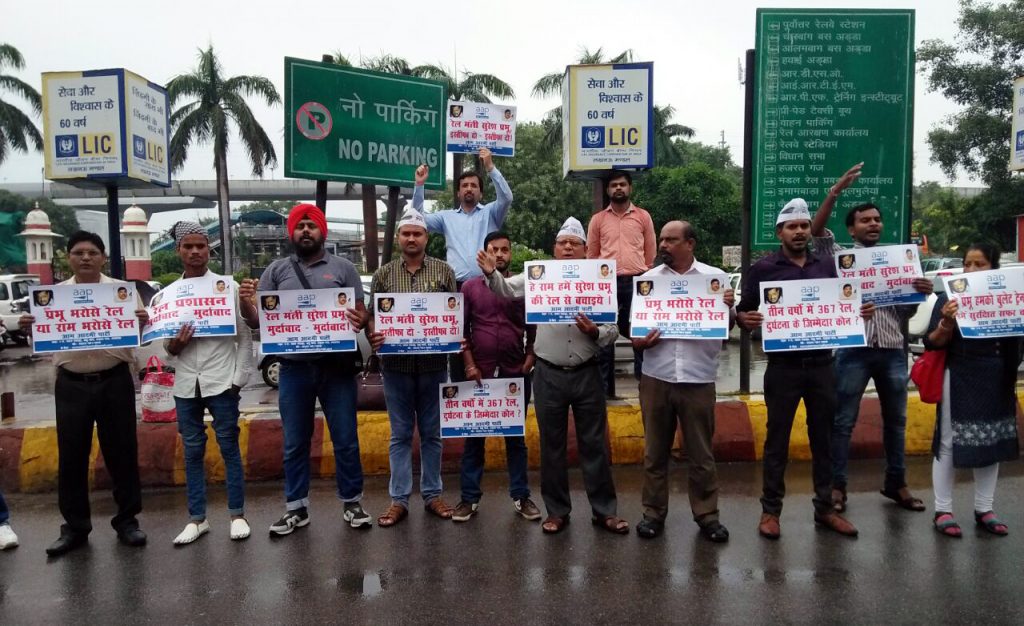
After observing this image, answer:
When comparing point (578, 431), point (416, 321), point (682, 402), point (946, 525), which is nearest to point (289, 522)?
point (416, 321)

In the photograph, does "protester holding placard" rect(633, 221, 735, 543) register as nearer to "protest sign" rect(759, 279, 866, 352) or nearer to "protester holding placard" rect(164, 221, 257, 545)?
"protest sign" rect(759, 279, 866, 352)

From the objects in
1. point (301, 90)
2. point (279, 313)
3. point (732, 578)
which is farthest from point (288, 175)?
point (732, 578)

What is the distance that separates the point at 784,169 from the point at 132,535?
636cm

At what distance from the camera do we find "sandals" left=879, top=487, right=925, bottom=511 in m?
5.22

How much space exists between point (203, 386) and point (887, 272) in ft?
14.9

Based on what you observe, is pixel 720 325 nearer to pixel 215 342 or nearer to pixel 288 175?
pixel 215 342

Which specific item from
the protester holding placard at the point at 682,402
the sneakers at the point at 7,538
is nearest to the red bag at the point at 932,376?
the protester holding placard at the point at 682,402

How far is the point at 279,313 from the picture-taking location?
16.2 ft

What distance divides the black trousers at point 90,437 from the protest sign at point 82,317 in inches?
9.9

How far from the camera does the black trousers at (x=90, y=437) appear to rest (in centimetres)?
480

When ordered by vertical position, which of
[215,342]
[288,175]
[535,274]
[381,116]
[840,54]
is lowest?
[215,342]

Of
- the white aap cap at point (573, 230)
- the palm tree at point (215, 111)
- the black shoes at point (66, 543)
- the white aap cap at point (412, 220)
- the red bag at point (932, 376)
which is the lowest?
the black shoes at point (66, 543)

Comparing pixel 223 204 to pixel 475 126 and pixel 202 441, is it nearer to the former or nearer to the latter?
pixel 475 126

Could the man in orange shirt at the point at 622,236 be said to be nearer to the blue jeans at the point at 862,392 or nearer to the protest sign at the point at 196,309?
the blue jeans at the point at 862,392
